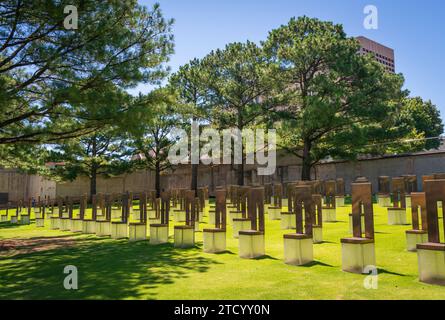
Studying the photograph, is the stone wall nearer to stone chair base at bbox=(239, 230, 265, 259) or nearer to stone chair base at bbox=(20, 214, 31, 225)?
stone chair base at bbox=(20, 214, 31, 225)

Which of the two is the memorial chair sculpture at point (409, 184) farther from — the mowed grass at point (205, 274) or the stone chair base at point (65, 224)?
the stone chair base at point (65, 224)

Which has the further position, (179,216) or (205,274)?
(179,216)

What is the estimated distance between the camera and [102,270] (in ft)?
21.2

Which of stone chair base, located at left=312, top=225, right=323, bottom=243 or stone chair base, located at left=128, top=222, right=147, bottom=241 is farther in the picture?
stone chair base, located at left=128, top=222, right=147, bottom=241

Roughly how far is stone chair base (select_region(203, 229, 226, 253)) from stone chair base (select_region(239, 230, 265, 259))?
2.68ft

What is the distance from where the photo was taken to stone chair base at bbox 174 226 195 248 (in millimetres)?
8406

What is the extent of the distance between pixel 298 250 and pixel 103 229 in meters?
7.19

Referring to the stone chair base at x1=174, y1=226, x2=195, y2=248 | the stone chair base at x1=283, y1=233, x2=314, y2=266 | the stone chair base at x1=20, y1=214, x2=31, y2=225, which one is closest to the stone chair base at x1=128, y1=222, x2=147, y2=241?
the stone chair base at x1=174, y1=226, x2=195, y2=248

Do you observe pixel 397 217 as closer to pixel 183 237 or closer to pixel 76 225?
pixel 183 237

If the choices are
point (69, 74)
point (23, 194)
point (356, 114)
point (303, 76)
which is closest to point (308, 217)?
point (69, 74)

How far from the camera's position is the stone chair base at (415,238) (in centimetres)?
635

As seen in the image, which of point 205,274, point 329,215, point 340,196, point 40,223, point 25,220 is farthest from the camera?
point 25,220

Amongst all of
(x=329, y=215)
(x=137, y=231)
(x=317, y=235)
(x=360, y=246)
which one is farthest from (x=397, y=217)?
(x=137, y=231)

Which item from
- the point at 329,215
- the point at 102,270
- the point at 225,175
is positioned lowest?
the point at 102,270
